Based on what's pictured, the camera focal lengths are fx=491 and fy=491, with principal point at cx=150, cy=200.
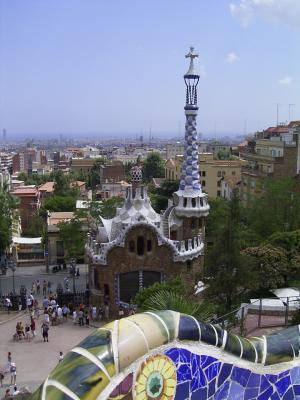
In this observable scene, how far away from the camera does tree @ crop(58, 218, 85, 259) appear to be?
→ 3195 centimetres

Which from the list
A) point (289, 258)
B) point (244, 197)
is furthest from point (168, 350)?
point (244, 197)

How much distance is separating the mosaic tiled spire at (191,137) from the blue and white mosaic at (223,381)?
17739mm

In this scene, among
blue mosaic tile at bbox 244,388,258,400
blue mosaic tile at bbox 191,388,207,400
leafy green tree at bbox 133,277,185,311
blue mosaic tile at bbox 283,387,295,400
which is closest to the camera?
blue mosaic tile at bbox 191,388,207,400

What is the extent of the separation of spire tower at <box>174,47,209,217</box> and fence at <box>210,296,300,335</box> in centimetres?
706

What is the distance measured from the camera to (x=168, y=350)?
246 inches

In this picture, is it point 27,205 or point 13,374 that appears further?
point 27,205

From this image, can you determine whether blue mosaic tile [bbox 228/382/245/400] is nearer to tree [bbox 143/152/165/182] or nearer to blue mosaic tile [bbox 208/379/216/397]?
blue mosaic tile [bbox 208/379/216/397]

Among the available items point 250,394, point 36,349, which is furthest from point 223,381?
point 36,349

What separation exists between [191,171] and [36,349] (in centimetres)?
1157

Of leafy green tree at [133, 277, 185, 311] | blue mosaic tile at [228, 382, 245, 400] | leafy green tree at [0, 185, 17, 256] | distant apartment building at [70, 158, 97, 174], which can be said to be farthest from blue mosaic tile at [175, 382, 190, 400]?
distant apartment building at [70, 158, 97, 174]

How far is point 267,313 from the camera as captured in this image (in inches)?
720

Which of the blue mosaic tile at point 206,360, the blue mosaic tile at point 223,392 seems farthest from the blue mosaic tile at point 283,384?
the blue mosaic tile at point 206,360

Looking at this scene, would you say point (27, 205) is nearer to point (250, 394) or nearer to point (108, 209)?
point (108, 209)


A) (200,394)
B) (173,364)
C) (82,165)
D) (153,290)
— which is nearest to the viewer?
(173,364)
